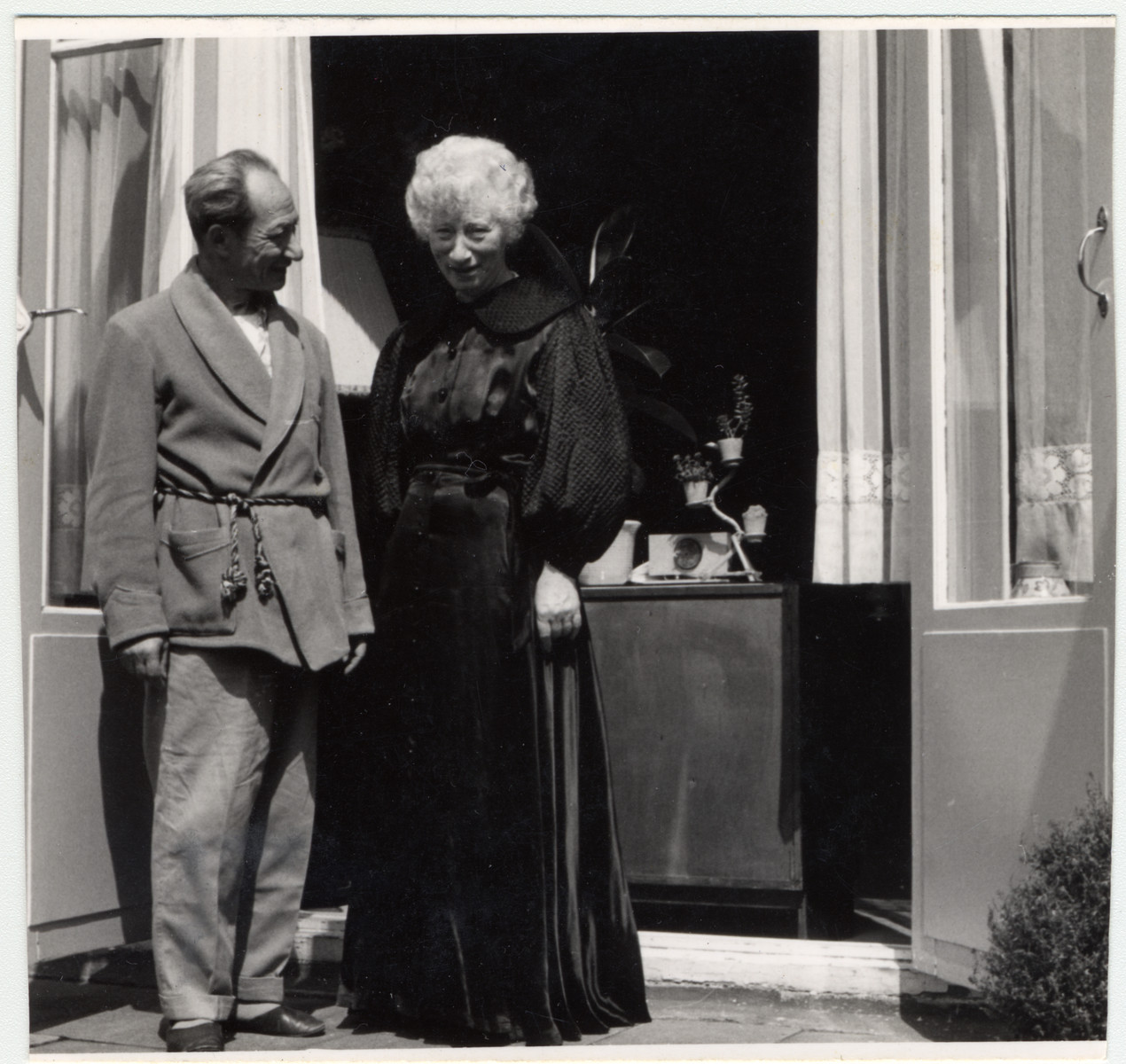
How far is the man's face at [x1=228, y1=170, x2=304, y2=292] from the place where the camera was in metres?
3.50

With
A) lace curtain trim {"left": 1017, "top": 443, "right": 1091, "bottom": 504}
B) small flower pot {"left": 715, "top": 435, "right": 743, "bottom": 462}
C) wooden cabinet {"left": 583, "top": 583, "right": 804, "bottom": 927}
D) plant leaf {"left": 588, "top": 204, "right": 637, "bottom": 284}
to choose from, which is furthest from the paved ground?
plant leaf {"left": 588, "top": 204, "right": 637, "bottom": 284}

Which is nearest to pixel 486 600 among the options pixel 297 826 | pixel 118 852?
pixel 297 826

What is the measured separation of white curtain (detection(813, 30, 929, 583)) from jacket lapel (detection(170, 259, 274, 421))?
1.61 metres

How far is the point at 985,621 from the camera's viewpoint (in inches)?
145

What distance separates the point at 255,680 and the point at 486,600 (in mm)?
556

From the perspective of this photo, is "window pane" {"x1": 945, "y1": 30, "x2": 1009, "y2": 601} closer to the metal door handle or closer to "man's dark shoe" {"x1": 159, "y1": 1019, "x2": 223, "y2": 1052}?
the metal door handle

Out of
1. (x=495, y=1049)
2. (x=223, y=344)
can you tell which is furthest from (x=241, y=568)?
(x=495, y=1049)

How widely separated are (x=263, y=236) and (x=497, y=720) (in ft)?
4.04

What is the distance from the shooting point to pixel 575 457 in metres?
3.55

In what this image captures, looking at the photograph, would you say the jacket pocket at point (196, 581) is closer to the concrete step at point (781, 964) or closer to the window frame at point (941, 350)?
the concrete step at point (781, 964)

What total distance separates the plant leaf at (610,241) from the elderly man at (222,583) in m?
1.33

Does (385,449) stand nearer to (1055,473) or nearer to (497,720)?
(497,720)

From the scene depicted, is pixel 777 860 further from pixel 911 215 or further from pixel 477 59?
pixel 477 59

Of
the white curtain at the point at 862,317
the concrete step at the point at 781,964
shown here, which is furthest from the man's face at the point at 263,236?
the concrete step at the point at 781,964
